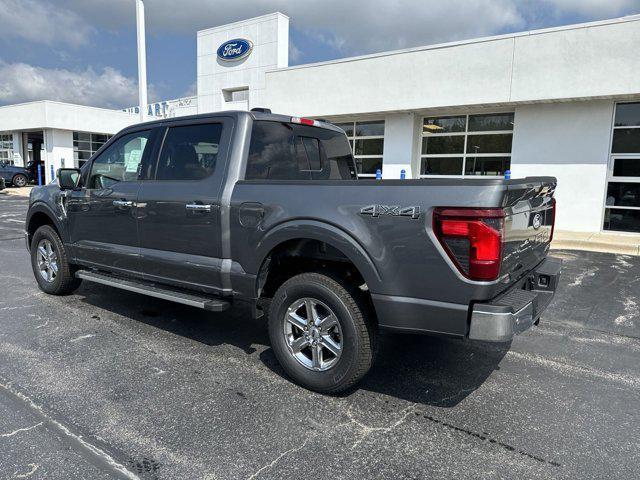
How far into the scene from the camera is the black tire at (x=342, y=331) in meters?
3.26

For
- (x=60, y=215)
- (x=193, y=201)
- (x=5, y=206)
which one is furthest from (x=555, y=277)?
(x=5, y=206)

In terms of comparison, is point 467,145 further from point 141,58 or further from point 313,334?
point 313,334

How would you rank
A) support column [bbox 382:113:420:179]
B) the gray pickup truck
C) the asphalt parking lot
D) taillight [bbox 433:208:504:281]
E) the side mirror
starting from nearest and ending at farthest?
the asphalt parking lot < taillight [bbox 433:208:504:281] < the gray pickup truck < the side mirror < support column [bbox 382:113:420:179]

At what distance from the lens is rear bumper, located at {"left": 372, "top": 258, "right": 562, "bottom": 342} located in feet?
9.34

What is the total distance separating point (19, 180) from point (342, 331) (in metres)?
32.1

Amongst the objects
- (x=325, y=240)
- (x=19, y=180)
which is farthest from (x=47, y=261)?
(x=19, y=180)

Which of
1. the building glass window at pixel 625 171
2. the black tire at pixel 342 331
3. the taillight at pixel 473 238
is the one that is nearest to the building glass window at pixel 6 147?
the building glass window at pixel 625 171

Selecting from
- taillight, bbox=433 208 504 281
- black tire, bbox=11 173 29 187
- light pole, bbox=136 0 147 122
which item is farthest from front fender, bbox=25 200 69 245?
black tire, bbox=11 173 29 187

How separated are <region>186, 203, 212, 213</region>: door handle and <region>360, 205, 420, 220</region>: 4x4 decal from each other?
141 centimetres

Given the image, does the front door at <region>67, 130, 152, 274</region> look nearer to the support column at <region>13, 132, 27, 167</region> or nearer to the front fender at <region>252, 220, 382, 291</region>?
the front fender at <region>252, 220, 382, 291</region>

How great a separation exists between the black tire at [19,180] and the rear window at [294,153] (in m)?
30.3

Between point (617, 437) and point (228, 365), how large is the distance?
2.76 m

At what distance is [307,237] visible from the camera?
3428 mm

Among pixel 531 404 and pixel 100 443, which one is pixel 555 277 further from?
pixel 100 443
